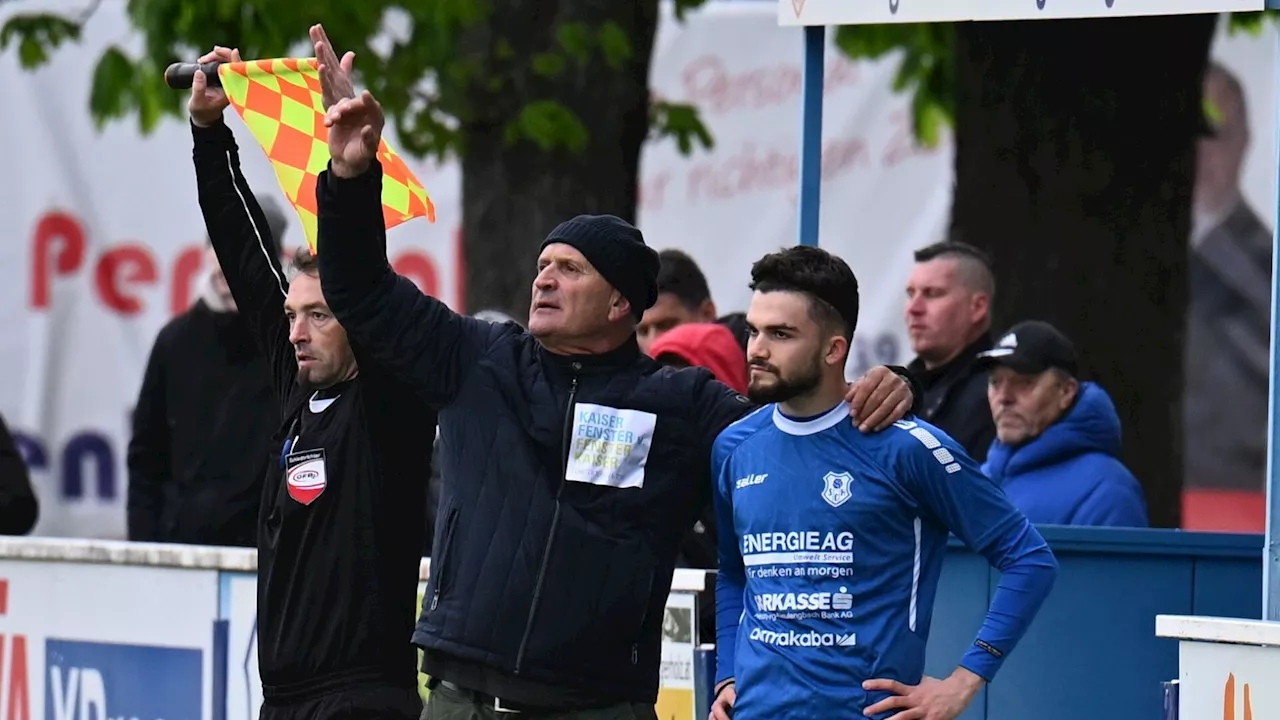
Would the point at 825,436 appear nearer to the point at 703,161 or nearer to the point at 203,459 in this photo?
the point at 203,459

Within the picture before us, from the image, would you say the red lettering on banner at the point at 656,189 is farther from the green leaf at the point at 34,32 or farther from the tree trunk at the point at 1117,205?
the tree trunk at the point at 1117,205

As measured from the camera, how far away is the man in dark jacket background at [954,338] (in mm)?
7723

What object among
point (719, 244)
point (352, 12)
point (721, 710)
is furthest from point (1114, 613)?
point (719, 244)

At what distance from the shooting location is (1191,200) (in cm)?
986

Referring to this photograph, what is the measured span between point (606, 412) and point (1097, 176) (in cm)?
507

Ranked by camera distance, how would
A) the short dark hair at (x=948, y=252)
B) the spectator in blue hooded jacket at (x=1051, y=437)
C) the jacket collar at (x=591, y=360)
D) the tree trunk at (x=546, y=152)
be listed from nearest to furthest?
1. the jacket collar at (x=591, y=360)
2. the spectator in blue hooded jacket at (x=1051, y=437)
3. the short dark hair at (x=948, y=252)
4. the tree trunk at (x=546, y=152)

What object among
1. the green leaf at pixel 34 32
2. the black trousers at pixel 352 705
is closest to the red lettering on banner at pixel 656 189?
the green leaf at pixel 34 32

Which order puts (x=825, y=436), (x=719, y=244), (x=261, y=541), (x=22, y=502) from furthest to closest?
(x=719, y=244), (x=22, y=502), (x=261, y=541), (x=825, y=436)

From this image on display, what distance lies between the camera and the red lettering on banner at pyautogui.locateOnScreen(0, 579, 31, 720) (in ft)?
26.1

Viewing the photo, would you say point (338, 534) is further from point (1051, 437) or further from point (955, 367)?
point (955, 367)

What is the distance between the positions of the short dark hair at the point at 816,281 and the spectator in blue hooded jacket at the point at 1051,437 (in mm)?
2340

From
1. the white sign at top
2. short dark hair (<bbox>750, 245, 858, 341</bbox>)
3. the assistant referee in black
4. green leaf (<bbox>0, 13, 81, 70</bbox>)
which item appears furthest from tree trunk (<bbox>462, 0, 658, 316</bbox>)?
short dark hair (<bbox>750, 245, 858, 341</bbox>)

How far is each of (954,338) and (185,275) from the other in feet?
25.4

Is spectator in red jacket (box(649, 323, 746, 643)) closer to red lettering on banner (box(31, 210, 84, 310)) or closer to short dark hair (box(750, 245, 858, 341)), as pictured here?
short dark hair (box(750, 245, 858, 341))
